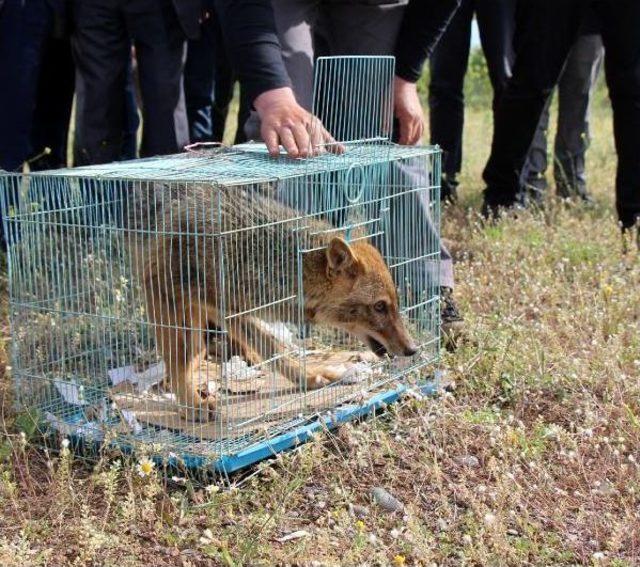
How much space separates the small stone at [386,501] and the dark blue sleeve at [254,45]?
73.0 inches

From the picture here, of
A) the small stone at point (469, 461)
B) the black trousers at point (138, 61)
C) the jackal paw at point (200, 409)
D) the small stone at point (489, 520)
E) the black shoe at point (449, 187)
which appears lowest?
the small stone at point (469, 461)

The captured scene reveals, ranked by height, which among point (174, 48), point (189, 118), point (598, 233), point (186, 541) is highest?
point (174, 48)

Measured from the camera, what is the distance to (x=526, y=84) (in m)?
6.77

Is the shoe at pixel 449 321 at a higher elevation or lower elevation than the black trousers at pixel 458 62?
lower

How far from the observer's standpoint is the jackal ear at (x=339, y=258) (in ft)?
13.7

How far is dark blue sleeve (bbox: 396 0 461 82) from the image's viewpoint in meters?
5.12

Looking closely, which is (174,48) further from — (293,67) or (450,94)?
(450,94)

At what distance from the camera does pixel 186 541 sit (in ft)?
10.8

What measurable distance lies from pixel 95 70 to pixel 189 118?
59.6 inches

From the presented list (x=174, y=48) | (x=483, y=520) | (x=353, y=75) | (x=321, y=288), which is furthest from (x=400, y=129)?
(x=483, y=520)

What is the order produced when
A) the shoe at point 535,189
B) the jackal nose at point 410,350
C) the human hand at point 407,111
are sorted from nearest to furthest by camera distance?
the jackal nose at point 410,350, the human hand at point 407,111, the shoe at point 535,189

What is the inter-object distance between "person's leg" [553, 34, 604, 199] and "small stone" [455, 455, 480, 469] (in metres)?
4.86

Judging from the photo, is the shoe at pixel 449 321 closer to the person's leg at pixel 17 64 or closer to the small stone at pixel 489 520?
the small stone at pixel 489 520

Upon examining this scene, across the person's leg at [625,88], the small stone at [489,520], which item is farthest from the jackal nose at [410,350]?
the person's leg at [625,88]
